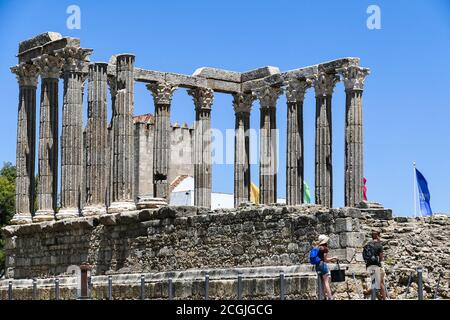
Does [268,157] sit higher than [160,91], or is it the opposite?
[160,91]

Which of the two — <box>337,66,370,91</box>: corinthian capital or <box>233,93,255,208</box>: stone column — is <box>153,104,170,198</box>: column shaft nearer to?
<box>233,93,255,208</box>: stone column

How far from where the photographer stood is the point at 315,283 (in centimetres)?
2822

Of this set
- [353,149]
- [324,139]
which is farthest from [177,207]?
[324,139]

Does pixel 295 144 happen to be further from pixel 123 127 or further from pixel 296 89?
pixel 123 127

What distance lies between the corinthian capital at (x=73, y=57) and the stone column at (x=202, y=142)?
314 inches

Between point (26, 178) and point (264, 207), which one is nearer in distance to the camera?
point (264, 207)

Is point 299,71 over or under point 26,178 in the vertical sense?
over

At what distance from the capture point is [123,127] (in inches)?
1761

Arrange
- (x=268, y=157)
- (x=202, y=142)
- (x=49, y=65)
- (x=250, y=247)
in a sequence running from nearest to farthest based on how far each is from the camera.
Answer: (x=250, y=247) → (x=49, y=65) → (x=202, y=142) → (x=268, y=157)

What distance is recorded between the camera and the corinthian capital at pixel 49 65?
4594 centimetres

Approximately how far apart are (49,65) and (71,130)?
2.61m
